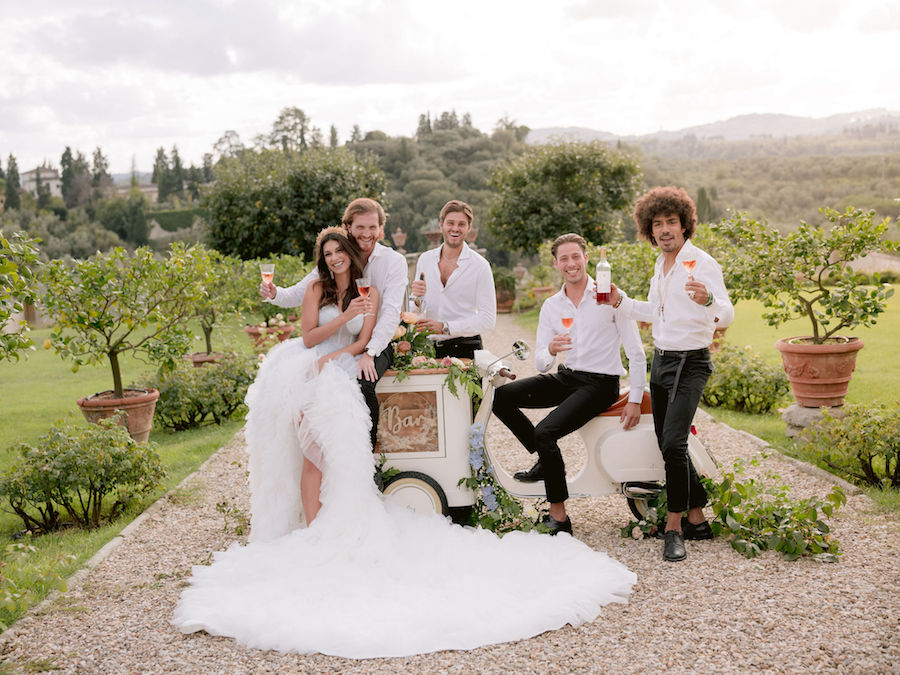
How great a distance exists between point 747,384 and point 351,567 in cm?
533

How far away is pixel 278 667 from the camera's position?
2.98m

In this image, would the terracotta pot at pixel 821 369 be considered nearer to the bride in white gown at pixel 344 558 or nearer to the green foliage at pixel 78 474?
the bride in white gown at pixel 344 558

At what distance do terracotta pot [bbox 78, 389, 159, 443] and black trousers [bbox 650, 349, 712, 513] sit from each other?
16.1 feet

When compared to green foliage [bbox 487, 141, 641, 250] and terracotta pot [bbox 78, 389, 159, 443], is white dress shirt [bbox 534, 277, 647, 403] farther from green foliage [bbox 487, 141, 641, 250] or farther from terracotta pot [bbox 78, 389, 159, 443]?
green foliage [bbox 487, 141, 641, 250]

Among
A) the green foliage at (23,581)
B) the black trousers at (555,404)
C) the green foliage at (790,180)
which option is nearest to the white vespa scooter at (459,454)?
the black trousers at (555,404)

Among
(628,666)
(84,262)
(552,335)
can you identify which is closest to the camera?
(628,666)

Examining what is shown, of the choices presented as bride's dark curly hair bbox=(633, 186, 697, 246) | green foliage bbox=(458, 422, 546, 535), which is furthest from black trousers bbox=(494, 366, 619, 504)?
bride's dark curly hair bbox=(633, 186, 697, 246)

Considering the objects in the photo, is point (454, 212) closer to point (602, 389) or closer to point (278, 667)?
point (602, 389)

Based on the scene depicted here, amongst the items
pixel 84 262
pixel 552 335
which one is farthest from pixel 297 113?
pixel 552 335

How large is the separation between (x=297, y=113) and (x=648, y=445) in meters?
39.3

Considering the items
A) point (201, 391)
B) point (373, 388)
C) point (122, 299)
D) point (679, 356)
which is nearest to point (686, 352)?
point (679, 356)

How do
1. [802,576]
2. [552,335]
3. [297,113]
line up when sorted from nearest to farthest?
[802,576]
[552,335]
[297,113]

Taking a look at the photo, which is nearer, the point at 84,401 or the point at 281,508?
the point at 281,508

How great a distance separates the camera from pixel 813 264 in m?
6.14
